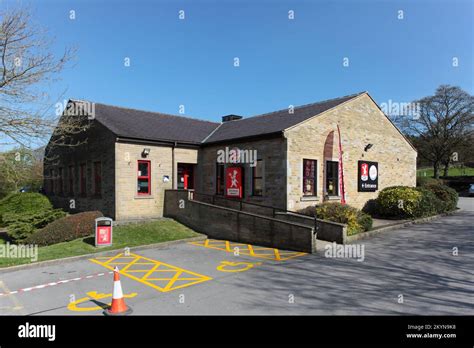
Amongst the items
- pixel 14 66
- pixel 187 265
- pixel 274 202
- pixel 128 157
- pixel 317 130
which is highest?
pixel 14 66

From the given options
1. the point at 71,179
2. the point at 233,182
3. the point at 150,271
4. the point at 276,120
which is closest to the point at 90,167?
the point at 71,179

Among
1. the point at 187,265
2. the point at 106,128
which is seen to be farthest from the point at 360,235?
the point at 106,128

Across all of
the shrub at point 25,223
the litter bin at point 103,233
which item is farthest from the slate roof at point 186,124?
the shrub at point 25,223

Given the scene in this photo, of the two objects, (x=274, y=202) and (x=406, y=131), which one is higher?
(x=406, y=131)

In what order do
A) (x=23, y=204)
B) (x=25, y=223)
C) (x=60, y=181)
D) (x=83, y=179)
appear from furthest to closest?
(x=60, y=181) → (x=23, y=204) → (x=83, y=179) → (x=25, y=223)

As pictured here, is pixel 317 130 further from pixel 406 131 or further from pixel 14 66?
pixel 406 131

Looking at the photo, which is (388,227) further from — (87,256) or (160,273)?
(87,256)

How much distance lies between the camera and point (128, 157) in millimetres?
16156

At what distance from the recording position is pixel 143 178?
55.1 feet

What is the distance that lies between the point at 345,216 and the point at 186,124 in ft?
43.3

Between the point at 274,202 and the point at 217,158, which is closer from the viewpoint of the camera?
the point at 274,202
